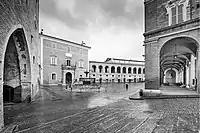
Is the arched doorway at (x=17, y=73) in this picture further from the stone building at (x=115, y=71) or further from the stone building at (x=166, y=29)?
the stone building at (x=115, y=71)

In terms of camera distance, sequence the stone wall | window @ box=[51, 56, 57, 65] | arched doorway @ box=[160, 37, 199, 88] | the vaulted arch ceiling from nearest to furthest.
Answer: the vaulted arch ceiling < the stone wall < arched doorway @ box=[160, 37, 199, 88] < window @ box=[51, 56, 57, 65]

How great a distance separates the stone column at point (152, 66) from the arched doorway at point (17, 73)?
35.6ft

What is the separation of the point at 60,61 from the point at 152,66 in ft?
76.8

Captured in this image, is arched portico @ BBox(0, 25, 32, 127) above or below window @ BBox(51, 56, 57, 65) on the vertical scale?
below

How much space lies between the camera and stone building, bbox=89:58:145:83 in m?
48.9

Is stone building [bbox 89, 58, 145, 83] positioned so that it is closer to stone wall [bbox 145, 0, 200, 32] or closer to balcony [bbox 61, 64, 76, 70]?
balcony [bbox 61, 64, 76, 70]

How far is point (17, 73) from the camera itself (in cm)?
909

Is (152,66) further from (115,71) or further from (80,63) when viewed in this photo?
(115,71)

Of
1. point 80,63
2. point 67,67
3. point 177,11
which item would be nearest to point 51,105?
point 177,11

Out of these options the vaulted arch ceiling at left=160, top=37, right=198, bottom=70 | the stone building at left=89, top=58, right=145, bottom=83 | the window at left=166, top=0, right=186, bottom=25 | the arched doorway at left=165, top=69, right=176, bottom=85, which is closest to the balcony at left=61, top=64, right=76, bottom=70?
the stone building at left=89, top=58, right=145, bottom=83

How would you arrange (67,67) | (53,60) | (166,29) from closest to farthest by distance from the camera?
1. (166,29)
2. (53,60)
3. (67,67)

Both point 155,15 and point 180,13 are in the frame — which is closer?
point 180,13

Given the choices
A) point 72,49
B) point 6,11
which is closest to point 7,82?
point 6,11

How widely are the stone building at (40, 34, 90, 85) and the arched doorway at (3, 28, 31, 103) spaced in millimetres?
19054
